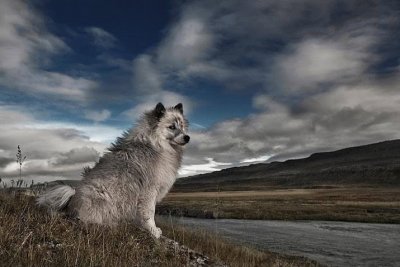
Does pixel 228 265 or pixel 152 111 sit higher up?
pixel 152 111

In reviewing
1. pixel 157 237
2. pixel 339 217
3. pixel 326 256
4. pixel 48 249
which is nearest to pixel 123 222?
pixel 157 237

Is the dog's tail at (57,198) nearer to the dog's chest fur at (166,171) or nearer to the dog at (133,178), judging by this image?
the dog at (133,178)

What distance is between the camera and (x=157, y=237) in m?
11.3

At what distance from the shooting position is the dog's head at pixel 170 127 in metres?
12.7

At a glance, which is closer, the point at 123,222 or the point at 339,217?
the point at 123,222

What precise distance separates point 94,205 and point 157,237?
1784 millimetres

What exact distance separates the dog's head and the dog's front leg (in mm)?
1889

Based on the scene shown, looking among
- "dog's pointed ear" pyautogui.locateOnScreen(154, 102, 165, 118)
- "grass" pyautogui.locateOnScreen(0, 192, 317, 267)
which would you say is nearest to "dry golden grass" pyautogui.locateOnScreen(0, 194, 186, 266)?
"grass" pyautogui.locateOnScreen(0, 192, 317, 267)

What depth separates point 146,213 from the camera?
1146 cm

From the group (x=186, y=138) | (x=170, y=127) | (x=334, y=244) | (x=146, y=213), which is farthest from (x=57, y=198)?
(x=334, y=244)

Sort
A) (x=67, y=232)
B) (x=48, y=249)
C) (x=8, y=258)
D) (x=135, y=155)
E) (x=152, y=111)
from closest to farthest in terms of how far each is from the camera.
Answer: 1. (x=8, y=258)
2. (x=48, y=249)
3. (x=67, y=232)
4. (x=135, y=155)
5. (x=152, y=111)

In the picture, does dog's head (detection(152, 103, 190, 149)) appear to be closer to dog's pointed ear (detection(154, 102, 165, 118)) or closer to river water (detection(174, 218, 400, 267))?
dog's pointed ear (detection(154, 102, 165, 118))

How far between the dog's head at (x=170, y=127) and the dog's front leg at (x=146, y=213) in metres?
1.89

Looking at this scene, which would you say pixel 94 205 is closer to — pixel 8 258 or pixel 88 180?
pixel 88 180
